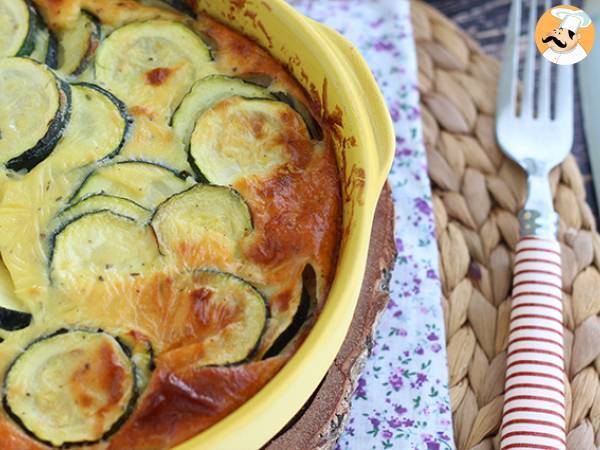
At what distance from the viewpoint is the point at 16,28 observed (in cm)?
281

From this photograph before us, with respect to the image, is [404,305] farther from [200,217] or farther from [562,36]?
[562,36]

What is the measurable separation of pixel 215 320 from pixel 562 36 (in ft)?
6.42

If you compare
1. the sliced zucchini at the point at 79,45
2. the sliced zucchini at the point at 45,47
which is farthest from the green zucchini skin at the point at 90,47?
the sliced zucchini at the point at 45,47

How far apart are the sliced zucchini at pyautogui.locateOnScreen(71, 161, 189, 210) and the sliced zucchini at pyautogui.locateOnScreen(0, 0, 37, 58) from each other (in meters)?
0.56

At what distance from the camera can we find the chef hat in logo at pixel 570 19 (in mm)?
3465

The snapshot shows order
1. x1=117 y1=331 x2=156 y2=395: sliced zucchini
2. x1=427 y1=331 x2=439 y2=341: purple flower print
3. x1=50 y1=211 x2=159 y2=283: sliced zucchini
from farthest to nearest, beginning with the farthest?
x1=427 y1=331 x2=439 y2=341: purple flower print, x1=50 y1=211 x2=159 y2=283: sliced zucchini, x1=117 y1=331 x2=156 y2=395: sliced zucchini

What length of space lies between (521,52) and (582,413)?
191 centimetres

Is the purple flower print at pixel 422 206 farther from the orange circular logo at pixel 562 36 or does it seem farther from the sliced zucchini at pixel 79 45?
the sliced zucchini at pixel 79 45

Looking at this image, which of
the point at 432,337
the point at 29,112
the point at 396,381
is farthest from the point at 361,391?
the point at 29,112

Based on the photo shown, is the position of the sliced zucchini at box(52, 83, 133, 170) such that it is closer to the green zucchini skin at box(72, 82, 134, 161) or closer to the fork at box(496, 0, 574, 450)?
the green zucchini skin at box(72, 82, 134, 161)

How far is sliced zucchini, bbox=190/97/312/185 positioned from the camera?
260 centimetres

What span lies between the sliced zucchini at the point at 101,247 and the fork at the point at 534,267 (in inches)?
49.0

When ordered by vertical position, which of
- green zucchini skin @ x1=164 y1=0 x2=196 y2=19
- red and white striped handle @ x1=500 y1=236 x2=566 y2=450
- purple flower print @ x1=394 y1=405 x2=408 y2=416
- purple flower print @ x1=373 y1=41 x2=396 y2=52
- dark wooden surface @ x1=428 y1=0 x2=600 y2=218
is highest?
green zucchini skin @ x1=164 y1=0 x2=196 y2=19

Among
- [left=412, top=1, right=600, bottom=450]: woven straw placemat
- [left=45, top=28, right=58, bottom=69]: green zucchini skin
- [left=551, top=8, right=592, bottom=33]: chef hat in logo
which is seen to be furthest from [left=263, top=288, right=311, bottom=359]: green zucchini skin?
[left=551, top=8, right=592, bottom=33]: chef hat in logo
